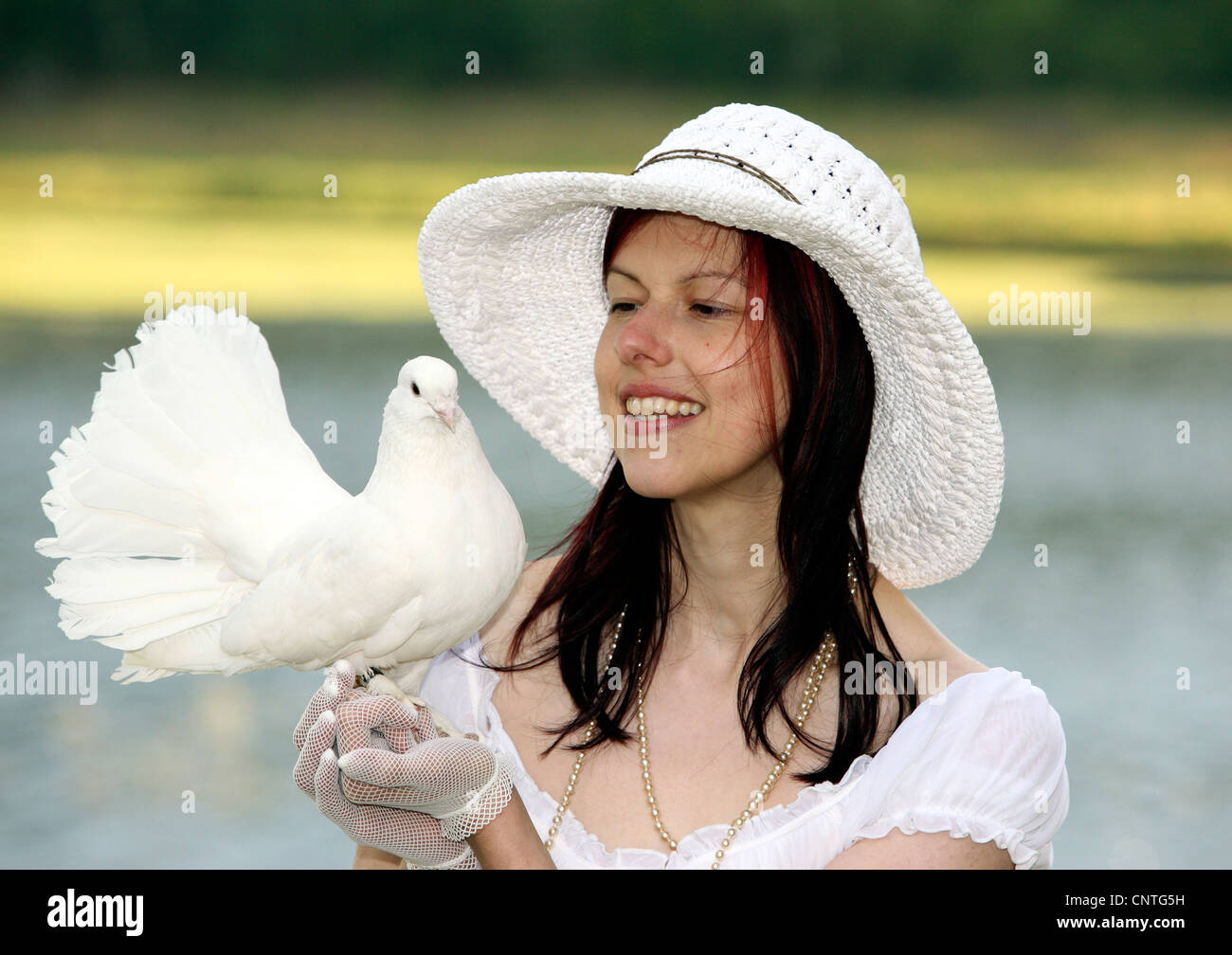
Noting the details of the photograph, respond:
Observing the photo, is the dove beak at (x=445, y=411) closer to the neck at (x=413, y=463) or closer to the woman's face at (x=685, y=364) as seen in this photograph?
the neck at (x=413, y=463)

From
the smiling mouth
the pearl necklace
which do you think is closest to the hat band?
the smiling mouth

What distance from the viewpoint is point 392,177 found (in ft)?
28.1

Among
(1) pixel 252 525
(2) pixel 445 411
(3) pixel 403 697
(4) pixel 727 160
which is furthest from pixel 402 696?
(4) pixel 727 160

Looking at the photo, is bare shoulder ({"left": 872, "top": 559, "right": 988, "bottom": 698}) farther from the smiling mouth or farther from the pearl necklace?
the smiling mouth

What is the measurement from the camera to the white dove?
155 centimetres

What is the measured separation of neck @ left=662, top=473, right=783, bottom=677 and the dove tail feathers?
1.90ft

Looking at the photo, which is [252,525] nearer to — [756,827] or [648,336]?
[648,336]

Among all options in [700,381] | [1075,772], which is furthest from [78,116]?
[700,381]

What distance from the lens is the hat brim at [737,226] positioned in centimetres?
161

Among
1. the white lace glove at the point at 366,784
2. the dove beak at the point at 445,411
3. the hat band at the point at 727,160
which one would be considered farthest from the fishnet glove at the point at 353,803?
the hat band at the point at 727,160

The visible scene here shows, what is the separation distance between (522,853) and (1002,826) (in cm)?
65

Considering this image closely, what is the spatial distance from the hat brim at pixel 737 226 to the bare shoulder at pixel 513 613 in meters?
0.19

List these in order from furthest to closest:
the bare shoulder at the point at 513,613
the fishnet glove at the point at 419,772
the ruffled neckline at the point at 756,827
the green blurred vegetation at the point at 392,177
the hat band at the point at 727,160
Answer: the green blurred vegetation at the point at 392,177 < the bare shoulder at the point at 513,613 < the ruffled neckline at the point at 756,827 < the hat band at the point at 727,160 < the fishnet glove at the point at 419,772

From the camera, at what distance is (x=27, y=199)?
8.65m
